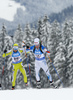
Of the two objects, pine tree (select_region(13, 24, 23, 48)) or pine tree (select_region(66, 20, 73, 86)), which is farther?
pine tree (select_region(13, 24, 23, 48))

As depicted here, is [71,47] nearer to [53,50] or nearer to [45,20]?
[53,50]

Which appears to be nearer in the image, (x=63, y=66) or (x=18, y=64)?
(x=18, y=64)

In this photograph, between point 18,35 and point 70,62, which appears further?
point 18,35

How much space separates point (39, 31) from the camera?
111 feet

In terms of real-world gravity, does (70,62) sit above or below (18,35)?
below

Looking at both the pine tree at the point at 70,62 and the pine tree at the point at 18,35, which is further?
the pine tree at the point at 18,35

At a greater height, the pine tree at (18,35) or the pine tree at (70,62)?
the pine tree at (18,35)

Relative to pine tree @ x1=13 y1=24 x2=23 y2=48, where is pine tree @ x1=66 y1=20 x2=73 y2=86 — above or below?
below

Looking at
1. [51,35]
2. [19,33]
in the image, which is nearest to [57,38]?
[51,35]

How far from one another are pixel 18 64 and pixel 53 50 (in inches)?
890

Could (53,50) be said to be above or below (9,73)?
above
